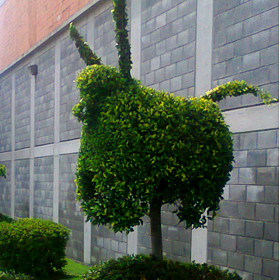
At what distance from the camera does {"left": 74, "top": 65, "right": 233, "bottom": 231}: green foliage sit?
4.72 m

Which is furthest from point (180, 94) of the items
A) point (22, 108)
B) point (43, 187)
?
point (22, 108)

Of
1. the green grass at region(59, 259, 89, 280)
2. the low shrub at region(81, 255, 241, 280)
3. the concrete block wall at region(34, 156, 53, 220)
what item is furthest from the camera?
the concrete block wall at region(34, 156, 53, 220)

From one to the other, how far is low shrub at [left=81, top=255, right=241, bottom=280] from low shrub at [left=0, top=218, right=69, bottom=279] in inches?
Answer: 105

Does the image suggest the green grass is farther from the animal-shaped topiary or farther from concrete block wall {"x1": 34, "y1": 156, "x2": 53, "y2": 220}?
the animal-shaped topiary

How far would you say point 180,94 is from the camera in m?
7.55

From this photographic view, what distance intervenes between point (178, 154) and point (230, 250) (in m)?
2.50

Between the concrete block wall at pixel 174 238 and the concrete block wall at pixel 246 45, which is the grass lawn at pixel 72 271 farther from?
the concrete block wall at pixel 246 45

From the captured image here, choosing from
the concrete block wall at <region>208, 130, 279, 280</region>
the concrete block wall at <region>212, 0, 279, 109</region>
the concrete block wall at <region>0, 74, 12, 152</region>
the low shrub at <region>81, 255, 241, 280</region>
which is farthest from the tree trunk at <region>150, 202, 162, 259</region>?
the concrete block wall at <region>0, 74, 12, 152</region>

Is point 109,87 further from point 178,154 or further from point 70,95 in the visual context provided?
point 70,95

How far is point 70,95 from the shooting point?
11320 millimetres

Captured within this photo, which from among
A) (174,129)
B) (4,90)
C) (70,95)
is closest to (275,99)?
(174,129)

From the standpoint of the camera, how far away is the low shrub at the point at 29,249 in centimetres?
782

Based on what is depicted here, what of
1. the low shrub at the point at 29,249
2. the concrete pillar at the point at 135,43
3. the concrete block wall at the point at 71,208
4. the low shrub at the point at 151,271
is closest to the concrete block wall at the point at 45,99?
the concrete block wall at the point at 71,208

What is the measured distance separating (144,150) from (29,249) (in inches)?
165
